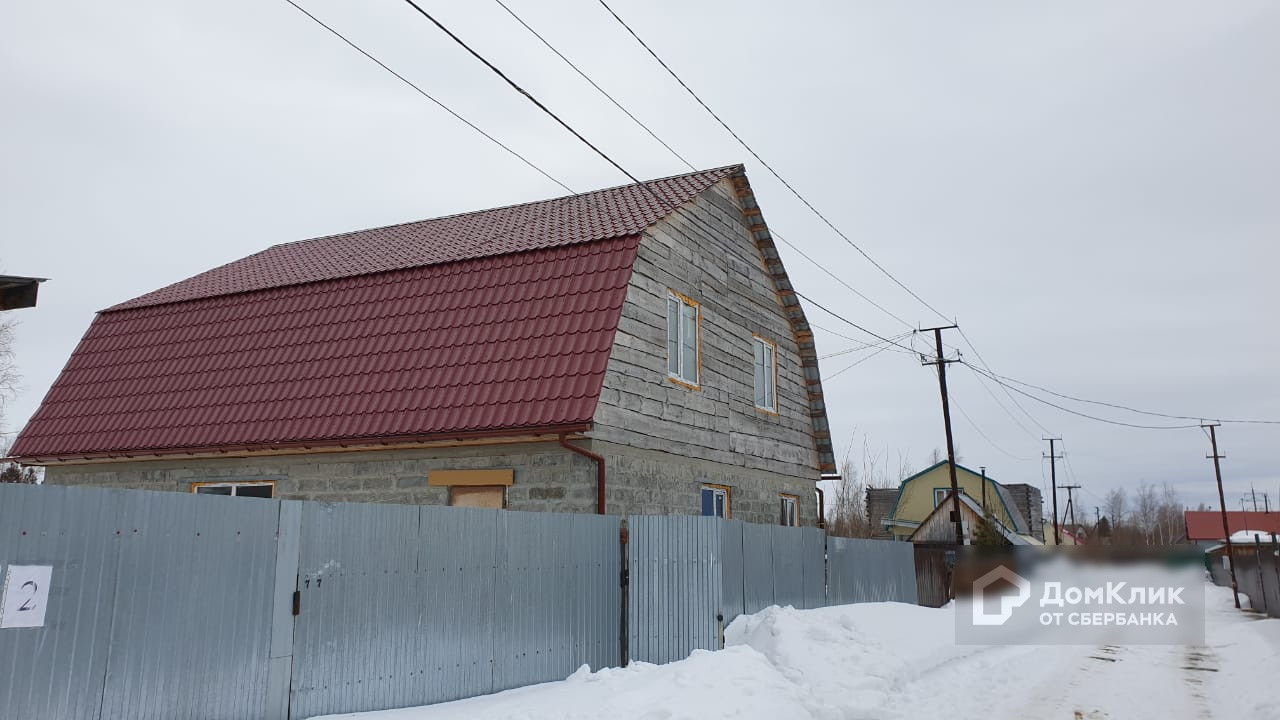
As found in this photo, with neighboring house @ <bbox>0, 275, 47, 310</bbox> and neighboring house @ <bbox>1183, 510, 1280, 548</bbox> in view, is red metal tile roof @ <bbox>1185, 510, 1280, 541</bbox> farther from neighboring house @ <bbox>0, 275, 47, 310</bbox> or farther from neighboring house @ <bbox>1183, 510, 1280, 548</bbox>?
neighboring house @ <bbox>0, 275, 47, 310</bbox>

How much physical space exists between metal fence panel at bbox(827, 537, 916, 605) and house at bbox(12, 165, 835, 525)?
139cm

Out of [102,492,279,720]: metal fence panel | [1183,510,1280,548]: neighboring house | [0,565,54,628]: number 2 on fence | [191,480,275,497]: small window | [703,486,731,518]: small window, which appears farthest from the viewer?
[1183,510,1280,548]: neighboring house

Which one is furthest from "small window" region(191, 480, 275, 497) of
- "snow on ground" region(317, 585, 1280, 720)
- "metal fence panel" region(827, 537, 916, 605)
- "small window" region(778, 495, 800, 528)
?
"metal fence panel" region(827, 537, 916, 605)

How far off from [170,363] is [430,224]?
Answer: 19.7 ft

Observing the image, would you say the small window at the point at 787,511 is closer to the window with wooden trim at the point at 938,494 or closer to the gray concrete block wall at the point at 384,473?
the gray concrete block wall at the point at 384,473

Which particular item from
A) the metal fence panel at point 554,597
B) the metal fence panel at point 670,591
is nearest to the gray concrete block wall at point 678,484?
the metal fence panel at point 670,591

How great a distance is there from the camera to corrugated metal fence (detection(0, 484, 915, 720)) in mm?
6152

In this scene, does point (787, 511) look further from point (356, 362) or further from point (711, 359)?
point (356, 362)

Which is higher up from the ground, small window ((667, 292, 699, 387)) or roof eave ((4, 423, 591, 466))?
small window ((667, 292, 699, 387))

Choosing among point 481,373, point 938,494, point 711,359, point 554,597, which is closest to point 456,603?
point 554,597

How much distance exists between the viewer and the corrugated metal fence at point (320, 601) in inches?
242

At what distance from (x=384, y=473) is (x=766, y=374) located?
26.8ft

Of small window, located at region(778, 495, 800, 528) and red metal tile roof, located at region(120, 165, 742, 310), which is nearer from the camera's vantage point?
red metal tile roof, located at region(120, 165, 742, 310)

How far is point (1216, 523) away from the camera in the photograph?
3265 inches
